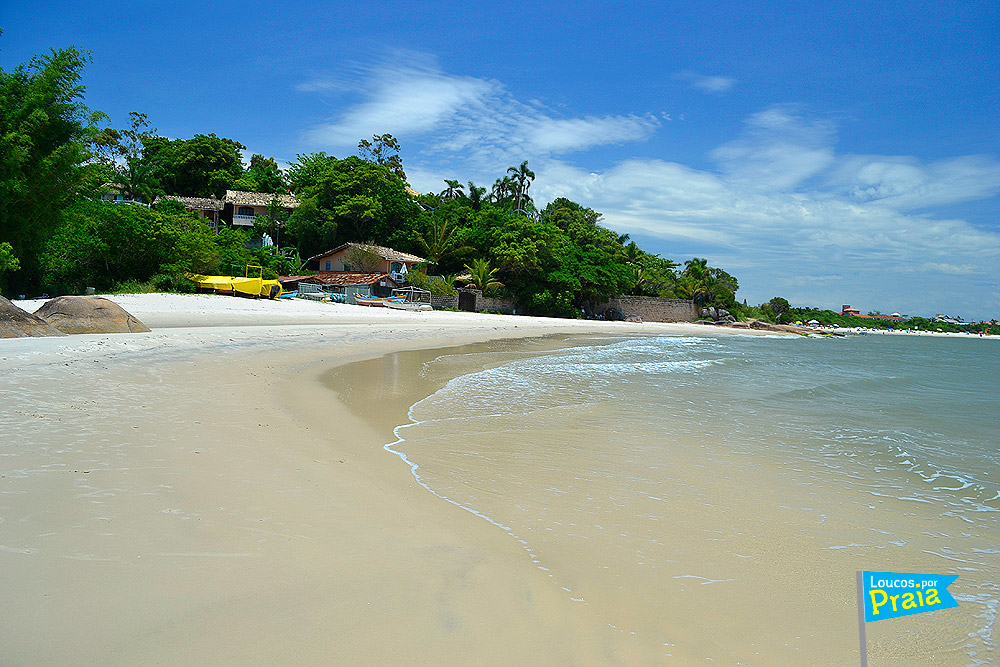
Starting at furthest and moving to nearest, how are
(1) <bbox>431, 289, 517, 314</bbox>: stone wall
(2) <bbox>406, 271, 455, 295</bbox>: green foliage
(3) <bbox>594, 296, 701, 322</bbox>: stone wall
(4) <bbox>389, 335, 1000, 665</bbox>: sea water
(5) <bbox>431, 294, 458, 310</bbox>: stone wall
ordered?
1. (3) <bbox>594, 296, 701, 322</bbox>: stone wall
2. (1) <bbox>431, 289, 517, 314</bbox>: stone wall
3. (5) <bbox>431, 294, 458, 310</bbox>: stone wall
4. (2) <bbox>406, 271, 455, 295</bbox>: green foliage
5. (4) <bbox>389, 335, 1000, 665</bbox>: sea water

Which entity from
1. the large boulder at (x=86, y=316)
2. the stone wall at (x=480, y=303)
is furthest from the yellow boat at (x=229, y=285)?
the large boulder at (x=86, y=316)

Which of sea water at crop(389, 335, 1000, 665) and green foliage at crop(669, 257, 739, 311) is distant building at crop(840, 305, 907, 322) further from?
sea water at crop(389, 335, 1000, 665)

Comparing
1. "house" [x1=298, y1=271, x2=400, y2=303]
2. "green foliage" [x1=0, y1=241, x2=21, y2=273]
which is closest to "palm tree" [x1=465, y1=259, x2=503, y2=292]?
"house" [x1=298, y1=271, x2=400, y2=303]

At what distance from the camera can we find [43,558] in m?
2.71

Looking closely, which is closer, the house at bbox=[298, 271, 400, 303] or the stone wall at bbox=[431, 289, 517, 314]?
the house at bbox=[298, 271, 400, 303]

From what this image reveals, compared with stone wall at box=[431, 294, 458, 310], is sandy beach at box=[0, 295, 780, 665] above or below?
below

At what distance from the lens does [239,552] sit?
9.84 ft

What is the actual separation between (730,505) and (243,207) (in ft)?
161

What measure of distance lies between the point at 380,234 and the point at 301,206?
5.97 metres

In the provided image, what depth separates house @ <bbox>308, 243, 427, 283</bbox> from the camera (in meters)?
36.3

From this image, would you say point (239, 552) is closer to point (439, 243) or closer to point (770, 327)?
point (439, 243)

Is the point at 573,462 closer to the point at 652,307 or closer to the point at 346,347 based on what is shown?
the point at 346,347

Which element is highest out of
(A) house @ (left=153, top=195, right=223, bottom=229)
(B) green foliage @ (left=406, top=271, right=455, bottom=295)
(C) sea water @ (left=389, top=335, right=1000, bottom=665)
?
(A) house @ (left=153, top=195, right=223, bottom=229)

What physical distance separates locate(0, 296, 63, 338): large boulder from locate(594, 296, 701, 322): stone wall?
39.3 meters
